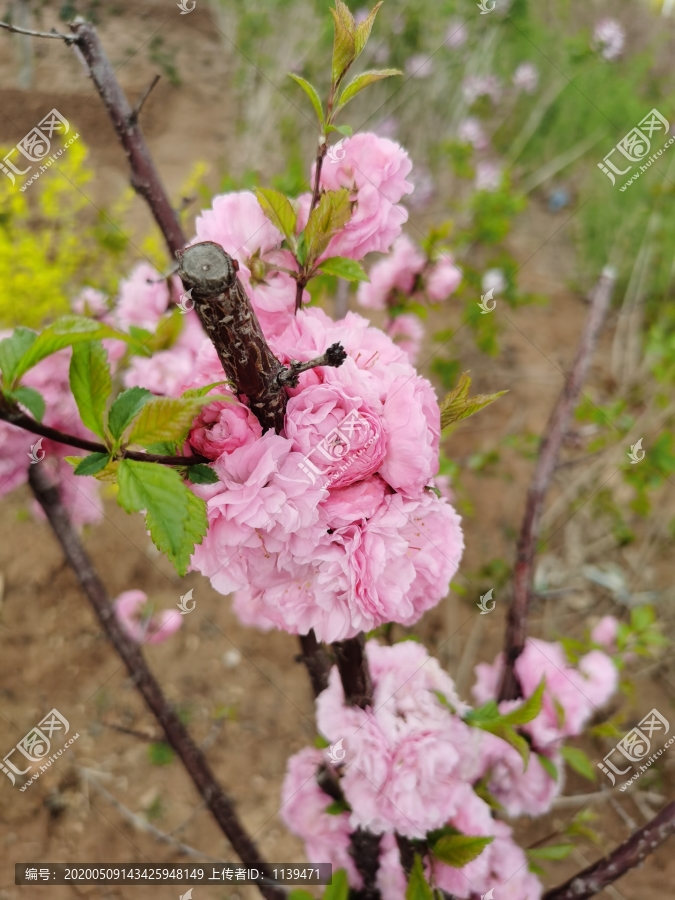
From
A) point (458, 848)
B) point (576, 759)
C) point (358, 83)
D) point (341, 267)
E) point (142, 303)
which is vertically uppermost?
point (142, 303)

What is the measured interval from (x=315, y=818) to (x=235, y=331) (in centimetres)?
92

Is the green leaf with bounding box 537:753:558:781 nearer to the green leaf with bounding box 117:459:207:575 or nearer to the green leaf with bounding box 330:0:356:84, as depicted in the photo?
the green leaf with bounding box 117:459:207:575

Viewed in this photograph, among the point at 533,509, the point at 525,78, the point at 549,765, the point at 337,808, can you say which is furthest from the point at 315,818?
the point at 525,78

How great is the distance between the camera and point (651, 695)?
2154 millimetres

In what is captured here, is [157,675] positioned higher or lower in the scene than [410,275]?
lower

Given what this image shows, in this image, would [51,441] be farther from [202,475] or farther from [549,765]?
[549,765]

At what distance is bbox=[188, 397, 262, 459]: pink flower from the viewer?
51 cm

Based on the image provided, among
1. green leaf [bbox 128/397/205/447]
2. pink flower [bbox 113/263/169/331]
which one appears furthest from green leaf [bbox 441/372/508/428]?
pink flower [bbox 113/263/169/331]

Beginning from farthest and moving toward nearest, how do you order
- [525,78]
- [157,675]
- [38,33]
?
[525,78] < [157,675] < [38,33]

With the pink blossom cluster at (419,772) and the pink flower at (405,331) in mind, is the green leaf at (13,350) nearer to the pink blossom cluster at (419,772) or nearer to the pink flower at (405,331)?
the pink blossom cluster at (419,772)

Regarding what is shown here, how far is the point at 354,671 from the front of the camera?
0.75 metres

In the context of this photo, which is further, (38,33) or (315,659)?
(315,659)

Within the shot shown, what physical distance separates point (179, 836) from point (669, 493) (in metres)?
2.62

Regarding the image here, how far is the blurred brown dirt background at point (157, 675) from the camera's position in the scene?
170 cm
